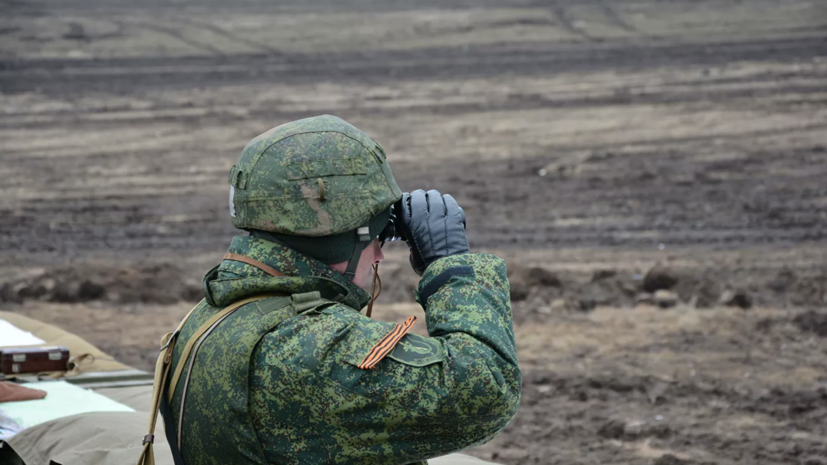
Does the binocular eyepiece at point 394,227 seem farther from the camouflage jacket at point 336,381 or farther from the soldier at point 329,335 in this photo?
the camouflage jacket at point 336,381

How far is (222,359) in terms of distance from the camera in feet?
5.92

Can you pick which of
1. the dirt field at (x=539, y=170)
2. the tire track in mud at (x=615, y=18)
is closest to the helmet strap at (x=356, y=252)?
the dirt field at (x=539, y=170)

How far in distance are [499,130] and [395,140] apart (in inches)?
55.3

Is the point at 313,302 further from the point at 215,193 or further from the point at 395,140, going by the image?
the point at 395,140

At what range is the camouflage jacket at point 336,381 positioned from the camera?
1752 mm

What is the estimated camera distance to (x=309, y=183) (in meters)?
1.92

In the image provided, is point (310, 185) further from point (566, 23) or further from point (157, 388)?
point (566, 23)

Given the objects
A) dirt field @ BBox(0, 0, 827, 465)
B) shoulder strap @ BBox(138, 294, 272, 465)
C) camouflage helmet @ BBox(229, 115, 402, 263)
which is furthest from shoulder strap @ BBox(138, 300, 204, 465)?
dirt field @ BBox(0, 0, 827, 465)

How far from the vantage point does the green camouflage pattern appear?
190 cm

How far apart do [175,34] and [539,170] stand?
26.8 feet

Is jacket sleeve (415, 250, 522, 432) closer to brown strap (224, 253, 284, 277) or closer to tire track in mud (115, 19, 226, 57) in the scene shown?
brown strap (224, 253, 284, 277)

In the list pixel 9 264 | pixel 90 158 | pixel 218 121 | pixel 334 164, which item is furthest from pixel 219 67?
pixel 334 164


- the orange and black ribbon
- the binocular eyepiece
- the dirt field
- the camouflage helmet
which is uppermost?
the camouflage helmet

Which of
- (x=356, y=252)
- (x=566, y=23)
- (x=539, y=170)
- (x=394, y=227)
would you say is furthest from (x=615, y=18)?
(x=356, y=252)
